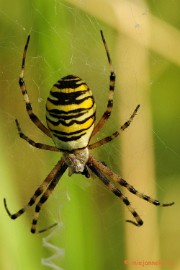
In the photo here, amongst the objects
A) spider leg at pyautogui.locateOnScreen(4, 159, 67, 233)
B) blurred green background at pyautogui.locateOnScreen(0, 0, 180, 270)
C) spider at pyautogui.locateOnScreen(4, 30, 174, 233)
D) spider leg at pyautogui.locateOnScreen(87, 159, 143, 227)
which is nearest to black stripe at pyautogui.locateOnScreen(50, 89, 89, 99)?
spider at pyautogui.locateOnScreen(4, 30, 174, 233)

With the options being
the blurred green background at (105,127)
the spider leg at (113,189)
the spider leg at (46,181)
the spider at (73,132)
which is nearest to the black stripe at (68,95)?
the spider at (73,132)

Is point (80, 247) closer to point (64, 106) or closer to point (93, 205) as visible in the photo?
point (93, 205)

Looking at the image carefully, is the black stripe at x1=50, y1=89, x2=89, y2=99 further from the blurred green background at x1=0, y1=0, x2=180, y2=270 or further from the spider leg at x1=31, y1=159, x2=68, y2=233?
the spider leg at x1=31, y1=159, x2=68, y2=233

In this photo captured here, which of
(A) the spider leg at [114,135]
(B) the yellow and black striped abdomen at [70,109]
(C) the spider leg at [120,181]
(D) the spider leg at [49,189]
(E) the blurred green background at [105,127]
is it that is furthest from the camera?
(D) the spider leg at [49,189]

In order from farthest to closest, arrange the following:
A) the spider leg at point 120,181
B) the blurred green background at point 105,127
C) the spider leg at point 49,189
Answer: the spider leg at point 49,189 < the spider leg at point 120,181 < the blurred green background at point 105,127

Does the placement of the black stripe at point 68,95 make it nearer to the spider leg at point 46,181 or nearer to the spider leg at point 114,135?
the spider leg at point 114,135

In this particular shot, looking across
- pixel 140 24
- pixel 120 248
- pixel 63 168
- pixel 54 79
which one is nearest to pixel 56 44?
pixel 54 79
